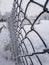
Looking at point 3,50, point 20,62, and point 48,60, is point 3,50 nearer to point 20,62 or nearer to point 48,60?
point 20,62

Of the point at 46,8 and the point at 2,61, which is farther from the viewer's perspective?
the point at 2,61


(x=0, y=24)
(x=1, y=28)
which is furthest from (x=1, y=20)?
(x=1, y=28)

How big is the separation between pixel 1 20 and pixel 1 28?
607 mm

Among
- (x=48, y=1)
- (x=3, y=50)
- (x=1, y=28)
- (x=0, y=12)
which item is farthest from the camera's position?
(x=0, y=12)

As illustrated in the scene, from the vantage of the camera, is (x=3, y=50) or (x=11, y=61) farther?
(x=3, y=50)

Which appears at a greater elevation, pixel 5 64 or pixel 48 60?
pixel 48 60

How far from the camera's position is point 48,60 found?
71cm

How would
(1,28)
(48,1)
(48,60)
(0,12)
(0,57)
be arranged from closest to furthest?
(48,1), (48,60), (0,57), (1,28), (0,12)

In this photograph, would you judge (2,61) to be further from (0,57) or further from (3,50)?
(3,50)

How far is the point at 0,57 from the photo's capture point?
1781mm

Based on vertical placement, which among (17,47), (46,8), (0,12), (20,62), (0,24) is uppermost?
(46,8)

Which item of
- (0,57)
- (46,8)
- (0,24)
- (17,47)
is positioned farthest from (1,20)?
(46,8)

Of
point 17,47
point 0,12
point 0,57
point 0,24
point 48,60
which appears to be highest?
point 48,60

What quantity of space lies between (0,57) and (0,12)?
101 inches
